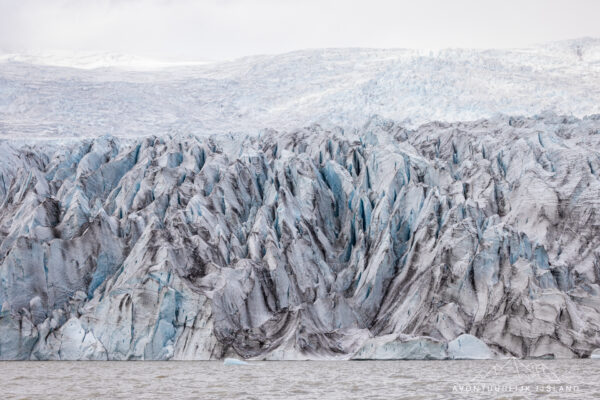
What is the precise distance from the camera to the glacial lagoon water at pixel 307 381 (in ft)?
55.7

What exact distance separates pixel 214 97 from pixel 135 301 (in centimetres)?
4585

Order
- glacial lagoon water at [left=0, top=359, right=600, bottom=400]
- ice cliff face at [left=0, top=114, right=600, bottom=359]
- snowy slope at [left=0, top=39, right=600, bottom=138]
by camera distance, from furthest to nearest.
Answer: snowy slope at [left=0, top=39, right=600, bottom=138] < ice cliff face at [left=0, top=114, right=600, bottom=359] < glacial lagoon water at [left=0, top=359, right=600, bottom=400]

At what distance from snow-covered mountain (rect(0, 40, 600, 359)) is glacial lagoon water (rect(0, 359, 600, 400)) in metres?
4.70

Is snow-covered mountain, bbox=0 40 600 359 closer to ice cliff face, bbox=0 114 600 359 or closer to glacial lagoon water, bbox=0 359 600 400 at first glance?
ice cliff face, bbox=0 114 600 359

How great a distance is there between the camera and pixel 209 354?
32.2 meters

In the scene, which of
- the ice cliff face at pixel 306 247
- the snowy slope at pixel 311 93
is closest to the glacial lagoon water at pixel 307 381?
the ice cliff face at pixel 306 247

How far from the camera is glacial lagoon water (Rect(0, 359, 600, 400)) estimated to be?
1698 cm

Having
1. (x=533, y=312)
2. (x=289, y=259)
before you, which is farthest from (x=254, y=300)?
(x=533, y=312)

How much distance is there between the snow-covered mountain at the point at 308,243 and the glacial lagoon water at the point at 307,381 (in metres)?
4.70

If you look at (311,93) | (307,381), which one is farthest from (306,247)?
(311,93)

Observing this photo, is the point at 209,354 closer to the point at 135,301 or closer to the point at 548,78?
the point at 135,301

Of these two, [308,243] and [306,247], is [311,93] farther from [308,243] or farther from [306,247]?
[306,247]

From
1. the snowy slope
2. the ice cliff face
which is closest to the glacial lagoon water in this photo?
the ice cliff face

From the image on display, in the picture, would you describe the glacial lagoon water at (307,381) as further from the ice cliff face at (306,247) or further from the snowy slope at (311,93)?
the snowy slope at (311,93)
